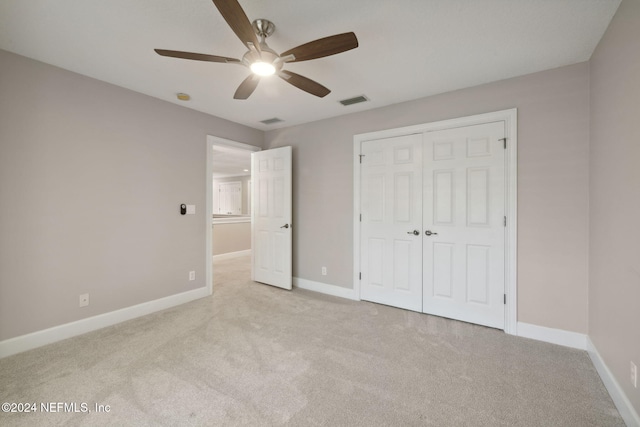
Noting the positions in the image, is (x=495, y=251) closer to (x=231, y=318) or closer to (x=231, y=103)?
(x=231, y=318)

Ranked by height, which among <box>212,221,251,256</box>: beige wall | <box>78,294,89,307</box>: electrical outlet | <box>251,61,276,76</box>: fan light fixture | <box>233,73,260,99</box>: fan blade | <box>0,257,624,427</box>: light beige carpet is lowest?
<box>0,257,624,427</box>: light beige carpet

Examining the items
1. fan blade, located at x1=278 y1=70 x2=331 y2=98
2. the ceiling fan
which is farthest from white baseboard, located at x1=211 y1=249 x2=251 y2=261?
fan blade, located at x1=278 y1=70 x2=331 y2=98

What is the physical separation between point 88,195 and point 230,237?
3909 millimetres

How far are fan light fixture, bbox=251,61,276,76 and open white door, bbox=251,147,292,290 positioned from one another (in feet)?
6.56

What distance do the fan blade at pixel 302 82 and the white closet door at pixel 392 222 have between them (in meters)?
1.37

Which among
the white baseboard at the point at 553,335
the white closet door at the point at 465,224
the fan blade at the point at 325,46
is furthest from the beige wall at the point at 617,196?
the fan blade at the point at 325,46

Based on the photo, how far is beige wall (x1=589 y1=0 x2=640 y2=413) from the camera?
1.48 metres

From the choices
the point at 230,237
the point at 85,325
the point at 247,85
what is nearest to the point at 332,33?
the point at 247,85

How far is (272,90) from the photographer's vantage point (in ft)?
9.48

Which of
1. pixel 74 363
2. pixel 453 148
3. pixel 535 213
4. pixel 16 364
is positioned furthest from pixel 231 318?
pixel 535 213

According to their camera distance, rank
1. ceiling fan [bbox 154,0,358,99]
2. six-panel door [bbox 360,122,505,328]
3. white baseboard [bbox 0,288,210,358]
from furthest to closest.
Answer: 1. six-panel door [bbox 360,122,505,328]
2. white baseboard [bbox 0,288,210,358]
3. ceiling fan [bbox 154,0,358,99]

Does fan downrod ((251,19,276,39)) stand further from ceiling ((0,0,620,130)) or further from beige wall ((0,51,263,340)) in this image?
beige wall ((0,51,263,340))

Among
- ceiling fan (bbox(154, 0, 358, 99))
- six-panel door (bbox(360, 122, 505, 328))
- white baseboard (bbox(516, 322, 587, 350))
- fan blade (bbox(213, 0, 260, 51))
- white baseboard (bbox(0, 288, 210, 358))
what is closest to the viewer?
fan blade (bbox(213, 0, 260, 51))

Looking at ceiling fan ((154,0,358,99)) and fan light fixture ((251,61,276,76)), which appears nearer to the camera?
ceiling fan ((154,0,358,99))
